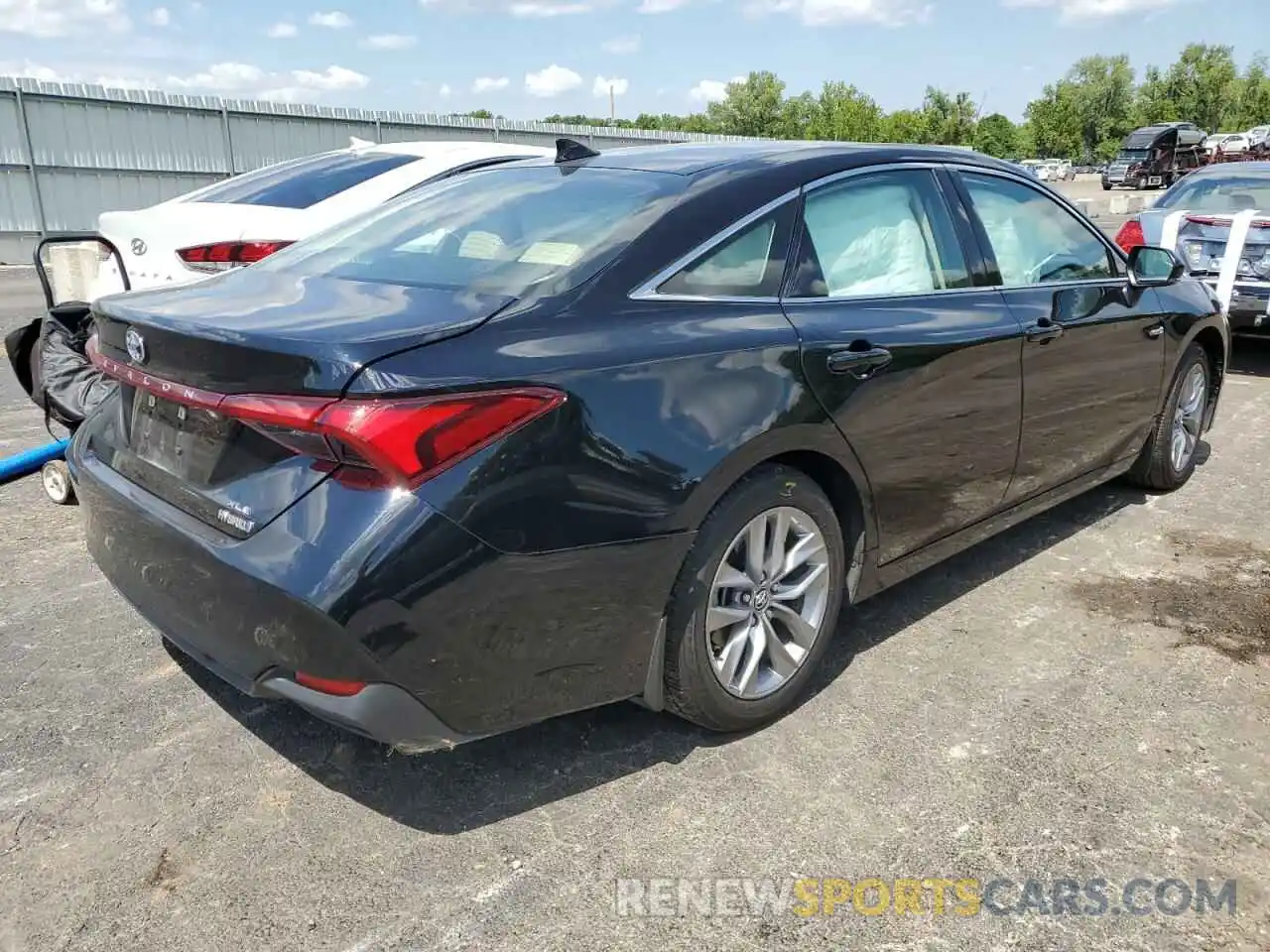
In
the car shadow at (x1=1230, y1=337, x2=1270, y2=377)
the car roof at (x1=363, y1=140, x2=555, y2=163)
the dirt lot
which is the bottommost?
the car shadow at (x1=1230, y1=337, x2=1270, y2=377)

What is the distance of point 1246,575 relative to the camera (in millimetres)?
4113

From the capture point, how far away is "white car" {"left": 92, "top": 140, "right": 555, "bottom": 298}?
539cm

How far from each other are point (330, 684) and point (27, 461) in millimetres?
3824

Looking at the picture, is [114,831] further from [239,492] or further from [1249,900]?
[1249,900]

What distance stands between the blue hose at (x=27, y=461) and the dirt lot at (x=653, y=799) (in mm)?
1673

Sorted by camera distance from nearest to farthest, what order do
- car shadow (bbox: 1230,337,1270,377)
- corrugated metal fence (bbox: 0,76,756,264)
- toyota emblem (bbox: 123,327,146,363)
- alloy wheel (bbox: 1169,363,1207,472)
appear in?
toyota emblem (bbox: 123,327,146,363), alloy wheel (bbox: 1169,363,1207,472), car shadow (bbox: 1230,337,1270,377), corrugated metal fence (bbox: 0,76,756,264)

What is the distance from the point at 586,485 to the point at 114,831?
1435 mm

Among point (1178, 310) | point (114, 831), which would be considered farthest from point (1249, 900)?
point (1178, 310)

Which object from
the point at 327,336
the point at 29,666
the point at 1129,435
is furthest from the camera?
the point at 1129,435

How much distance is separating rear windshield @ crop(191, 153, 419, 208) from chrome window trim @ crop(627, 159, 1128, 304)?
3.58 metres

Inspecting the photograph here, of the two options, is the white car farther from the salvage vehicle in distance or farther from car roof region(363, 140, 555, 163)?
the salvage vehicle in distance

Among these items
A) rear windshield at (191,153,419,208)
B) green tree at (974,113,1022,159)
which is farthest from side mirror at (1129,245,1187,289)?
green tree at (974,113,1022,159)

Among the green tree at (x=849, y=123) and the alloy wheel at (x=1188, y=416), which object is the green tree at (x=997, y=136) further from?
the alloy wheel at (x=1188, y=416)

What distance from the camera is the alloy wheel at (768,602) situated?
274 centimetres
